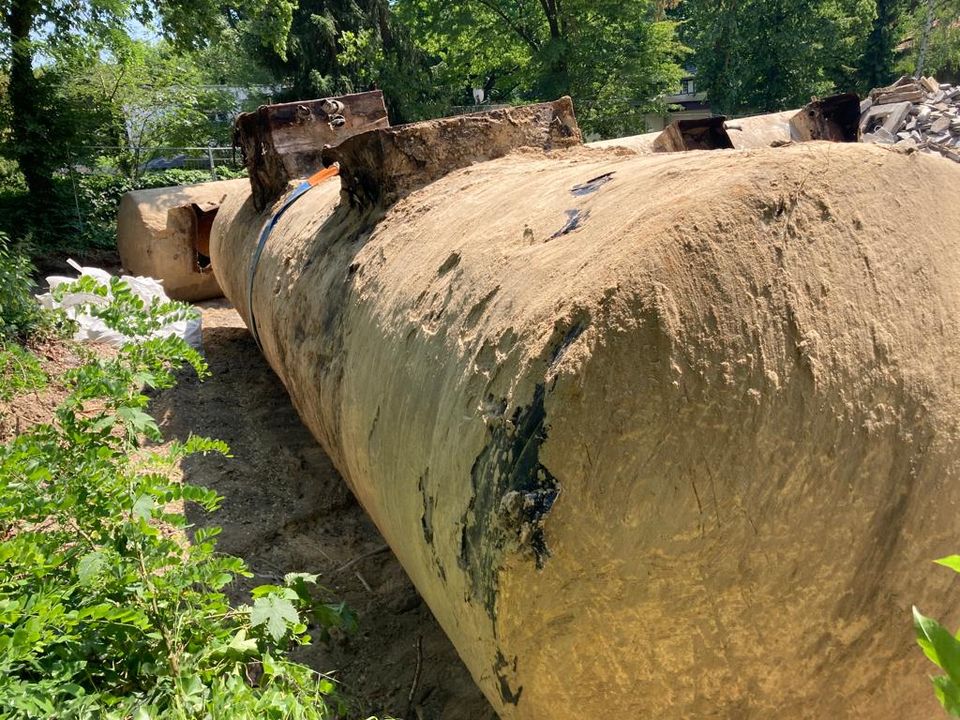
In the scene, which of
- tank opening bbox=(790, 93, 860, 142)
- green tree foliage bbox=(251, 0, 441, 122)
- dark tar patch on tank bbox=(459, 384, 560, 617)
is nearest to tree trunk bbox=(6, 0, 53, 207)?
green tree foliage bbox=(251, 0, 441, 122)

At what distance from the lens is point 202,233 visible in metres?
7.23

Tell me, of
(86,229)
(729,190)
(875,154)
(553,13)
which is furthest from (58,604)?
(553,13)

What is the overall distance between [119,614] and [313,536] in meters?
1.83

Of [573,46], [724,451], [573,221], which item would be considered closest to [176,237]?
[573,221]

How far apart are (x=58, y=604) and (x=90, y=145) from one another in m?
11.9

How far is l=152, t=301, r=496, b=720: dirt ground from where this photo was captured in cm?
249

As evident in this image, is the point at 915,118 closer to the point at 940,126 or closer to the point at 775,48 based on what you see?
the point at 940,126

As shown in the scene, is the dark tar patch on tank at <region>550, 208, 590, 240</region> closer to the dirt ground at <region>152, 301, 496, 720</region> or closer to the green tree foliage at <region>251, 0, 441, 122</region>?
the dirt ground at <region>152, 301, 496, 720</region>

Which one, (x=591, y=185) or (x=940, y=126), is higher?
(x=591, y=185)

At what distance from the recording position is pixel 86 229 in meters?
11.1

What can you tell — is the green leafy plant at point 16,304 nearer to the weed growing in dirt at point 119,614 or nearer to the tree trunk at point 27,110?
the weed growing in dirt at point 119,614

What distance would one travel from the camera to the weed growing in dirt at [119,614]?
5.28 feet

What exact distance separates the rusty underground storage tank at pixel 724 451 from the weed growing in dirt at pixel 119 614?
2.00 ft

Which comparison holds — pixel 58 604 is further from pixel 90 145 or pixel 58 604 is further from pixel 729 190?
pixel 90 145
